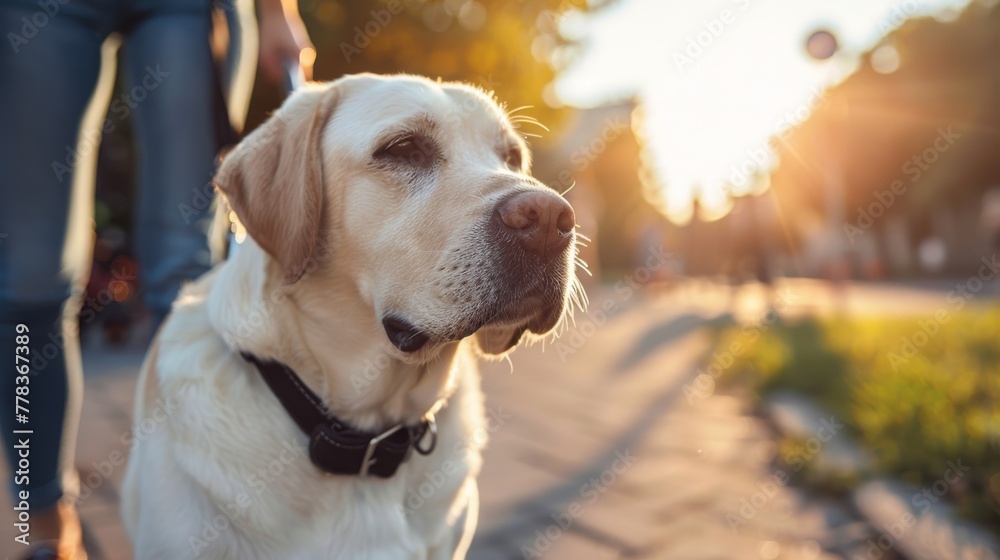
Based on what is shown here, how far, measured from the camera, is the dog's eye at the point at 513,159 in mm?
2414

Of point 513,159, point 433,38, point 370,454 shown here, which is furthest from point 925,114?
point 370,454

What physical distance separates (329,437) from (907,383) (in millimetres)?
3872

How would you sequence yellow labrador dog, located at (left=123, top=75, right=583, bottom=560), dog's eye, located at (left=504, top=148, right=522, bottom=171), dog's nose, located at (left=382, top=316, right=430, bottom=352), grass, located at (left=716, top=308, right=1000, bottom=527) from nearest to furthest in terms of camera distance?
yellow labrador dog, located at (left=123, top=75, right=583, bottom=560) → dog's nose, located at (left=382, top=316, right=430, bottom=352) → dog's eye, located at (left=504, top=148, right=522, bottom=171) → grass, located at (left=716, top=308, right=1000, bottom=527)

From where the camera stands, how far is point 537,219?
173cm

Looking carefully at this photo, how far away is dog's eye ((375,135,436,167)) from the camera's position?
6.51 ft

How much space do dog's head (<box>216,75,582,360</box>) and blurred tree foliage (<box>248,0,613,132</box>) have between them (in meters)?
6.93

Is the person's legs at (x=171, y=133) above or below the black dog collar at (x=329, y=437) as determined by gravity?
above

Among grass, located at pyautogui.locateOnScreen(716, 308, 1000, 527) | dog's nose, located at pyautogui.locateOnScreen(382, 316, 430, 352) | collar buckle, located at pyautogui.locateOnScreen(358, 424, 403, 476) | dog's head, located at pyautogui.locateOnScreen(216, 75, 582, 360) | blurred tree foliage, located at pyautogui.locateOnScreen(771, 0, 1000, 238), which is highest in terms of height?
dog's head, located at pyautogui.locateOnScreen(216, 75, 582, 360)

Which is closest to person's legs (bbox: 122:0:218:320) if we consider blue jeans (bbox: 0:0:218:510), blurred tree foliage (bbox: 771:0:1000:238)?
blue jeans (bbox: 0:0:218:510)

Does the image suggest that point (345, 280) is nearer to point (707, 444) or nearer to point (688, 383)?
point (707, 444)

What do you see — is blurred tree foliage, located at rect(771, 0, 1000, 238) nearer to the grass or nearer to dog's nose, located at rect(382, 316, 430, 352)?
the grass

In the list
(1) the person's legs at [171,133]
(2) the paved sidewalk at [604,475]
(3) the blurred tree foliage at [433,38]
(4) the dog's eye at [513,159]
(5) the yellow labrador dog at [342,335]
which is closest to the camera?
(5) the yellow labrador dog at [342,335]

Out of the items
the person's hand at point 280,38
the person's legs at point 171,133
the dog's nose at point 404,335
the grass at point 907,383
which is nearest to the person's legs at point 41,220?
the person's legs at point 171,133

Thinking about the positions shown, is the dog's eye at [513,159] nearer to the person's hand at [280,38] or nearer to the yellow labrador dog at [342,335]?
the yellow labrador dog at [342,335]
